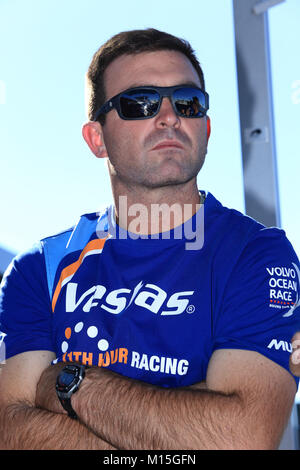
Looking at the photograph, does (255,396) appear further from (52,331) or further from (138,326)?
(52,331)

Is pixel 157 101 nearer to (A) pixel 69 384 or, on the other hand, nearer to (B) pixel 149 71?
(B) pixel 149 71

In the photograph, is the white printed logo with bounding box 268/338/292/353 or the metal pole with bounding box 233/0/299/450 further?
the metal pole with bounding box 233/0/299/450

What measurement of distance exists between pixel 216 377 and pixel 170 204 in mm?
635

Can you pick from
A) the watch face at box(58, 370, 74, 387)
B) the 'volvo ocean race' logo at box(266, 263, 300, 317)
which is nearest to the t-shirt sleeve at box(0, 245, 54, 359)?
the watch face at box(58, 370, 74, 387)

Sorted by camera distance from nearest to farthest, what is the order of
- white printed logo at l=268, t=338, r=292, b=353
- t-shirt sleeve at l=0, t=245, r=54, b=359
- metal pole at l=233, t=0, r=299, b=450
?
white printed logo at l=268, t=338, r=292, b=353
t-shirt sleeve at l=0, t=245, r=54, b=359
metal pole at l=233, t=0, r=299, b=450

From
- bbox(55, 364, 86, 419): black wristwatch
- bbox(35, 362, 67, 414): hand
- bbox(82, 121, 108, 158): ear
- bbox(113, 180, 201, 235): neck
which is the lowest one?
bbox(35, 362, 67, 414): hand

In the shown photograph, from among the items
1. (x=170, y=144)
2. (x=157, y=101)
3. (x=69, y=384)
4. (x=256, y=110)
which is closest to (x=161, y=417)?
(x=69, y=384)

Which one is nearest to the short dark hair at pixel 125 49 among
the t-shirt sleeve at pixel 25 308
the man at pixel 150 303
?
the man at pixel 150 303

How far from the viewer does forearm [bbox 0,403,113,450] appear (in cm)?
131

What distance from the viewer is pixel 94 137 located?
6.35 feet

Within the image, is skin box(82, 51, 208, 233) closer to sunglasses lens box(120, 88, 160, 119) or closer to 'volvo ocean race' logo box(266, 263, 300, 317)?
sunglasses lens box(120, 88, 160, 119)

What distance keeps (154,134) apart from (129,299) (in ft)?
1.72

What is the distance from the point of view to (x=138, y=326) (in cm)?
144
